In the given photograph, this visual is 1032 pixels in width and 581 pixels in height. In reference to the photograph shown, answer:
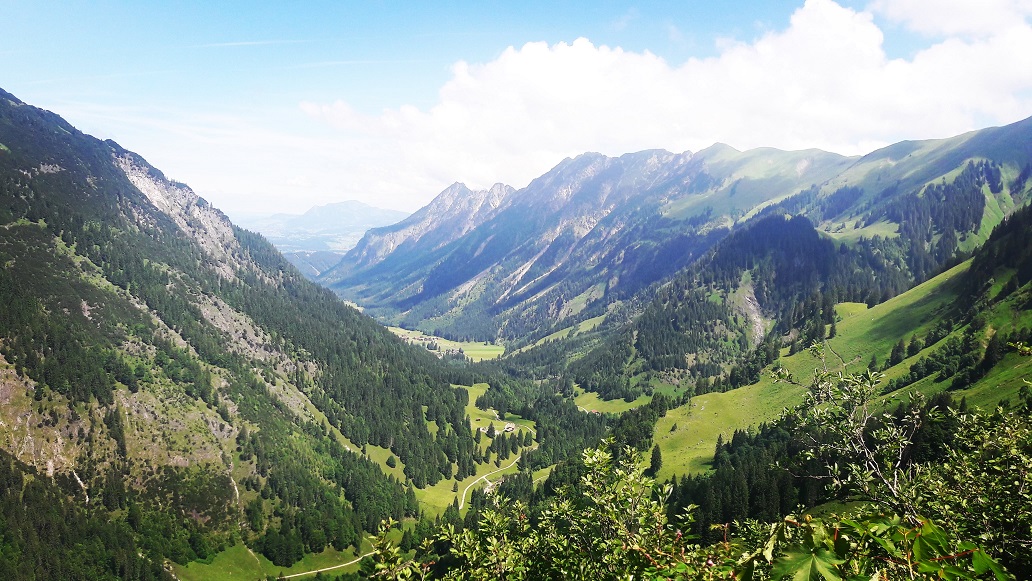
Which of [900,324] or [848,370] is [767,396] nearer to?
[848,370]

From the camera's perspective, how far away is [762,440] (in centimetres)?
14038

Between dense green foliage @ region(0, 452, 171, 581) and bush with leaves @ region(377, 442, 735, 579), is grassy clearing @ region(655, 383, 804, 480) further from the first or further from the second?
dense green foliage @ region(0, 452, 171, 581)

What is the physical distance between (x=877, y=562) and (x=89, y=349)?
750 ft

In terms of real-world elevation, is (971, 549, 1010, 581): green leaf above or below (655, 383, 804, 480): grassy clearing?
above

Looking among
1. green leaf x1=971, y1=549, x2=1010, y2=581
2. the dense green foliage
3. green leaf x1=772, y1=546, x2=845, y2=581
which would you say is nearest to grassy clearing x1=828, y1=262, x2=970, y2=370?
green leaf x1=971, y1=549, x2=1010, y2=581

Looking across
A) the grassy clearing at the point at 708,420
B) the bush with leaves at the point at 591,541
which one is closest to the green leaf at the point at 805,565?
the bush with leaves at the point at 591,541

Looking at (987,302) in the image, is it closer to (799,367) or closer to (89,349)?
(799,367)

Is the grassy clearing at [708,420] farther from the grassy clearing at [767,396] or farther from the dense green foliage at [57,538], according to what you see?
the dense green foliage at [57,538]

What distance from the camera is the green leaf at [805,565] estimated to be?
13.0 ft

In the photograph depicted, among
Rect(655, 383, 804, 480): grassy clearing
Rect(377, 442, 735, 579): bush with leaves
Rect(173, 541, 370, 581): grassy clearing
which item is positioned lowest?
Rect(173, 541, 370, 581): grassy clearing

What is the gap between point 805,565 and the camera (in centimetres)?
409

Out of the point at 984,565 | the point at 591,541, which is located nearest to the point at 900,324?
the point at 591,541

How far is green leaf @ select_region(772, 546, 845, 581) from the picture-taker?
3.97 metres

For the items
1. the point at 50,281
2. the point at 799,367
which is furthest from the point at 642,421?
the point at 50,281
